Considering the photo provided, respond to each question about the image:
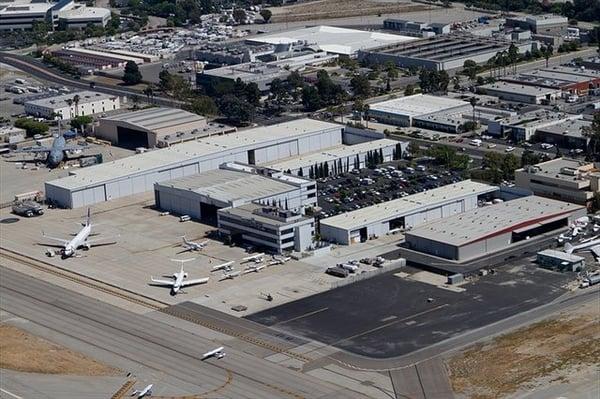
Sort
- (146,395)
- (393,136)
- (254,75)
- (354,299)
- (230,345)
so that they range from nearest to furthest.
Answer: (146,395) < (230,345) < (354,299) < (393,136) < (254,75)

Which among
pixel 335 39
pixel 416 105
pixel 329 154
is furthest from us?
pixel 335 39

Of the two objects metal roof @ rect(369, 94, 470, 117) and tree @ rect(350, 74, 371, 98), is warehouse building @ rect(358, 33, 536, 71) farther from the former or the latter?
metal roof @ rect(369, 94, 470, 117)

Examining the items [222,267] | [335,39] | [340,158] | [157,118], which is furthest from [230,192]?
[335,39]

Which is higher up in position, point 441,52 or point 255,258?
point 441,52

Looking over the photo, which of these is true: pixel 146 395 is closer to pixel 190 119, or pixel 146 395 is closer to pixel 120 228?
pixel 120 228

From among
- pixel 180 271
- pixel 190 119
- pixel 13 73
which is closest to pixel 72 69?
pixel 13 73

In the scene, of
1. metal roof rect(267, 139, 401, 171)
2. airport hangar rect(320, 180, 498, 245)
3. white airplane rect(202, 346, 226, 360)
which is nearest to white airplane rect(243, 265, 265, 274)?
airport hangar rect(320, 180, 498, 245)

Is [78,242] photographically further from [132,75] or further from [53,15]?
[53,15]

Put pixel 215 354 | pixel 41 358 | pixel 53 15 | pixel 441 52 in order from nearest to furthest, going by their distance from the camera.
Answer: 1. pixel 215 354
2. pixel 41 358
3. pixel 441 52
4. pixel 53 15
